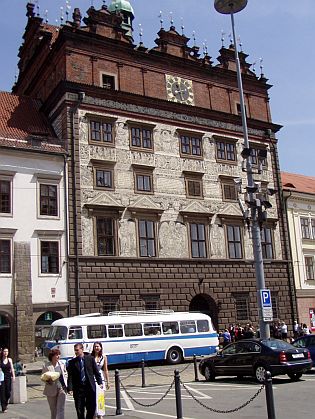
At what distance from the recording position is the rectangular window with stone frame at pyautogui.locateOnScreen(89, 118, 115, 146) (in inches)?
1252

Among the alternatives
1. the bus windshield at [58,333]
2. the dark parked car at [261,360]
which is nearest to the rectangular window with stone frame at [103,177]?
the bus windshield at [58,333]

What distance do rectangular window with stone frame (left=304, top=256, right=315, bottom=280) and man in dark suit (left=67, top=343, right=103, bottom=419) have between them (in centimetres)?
3190

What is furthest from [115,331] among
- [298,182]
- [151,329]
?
[298,182]

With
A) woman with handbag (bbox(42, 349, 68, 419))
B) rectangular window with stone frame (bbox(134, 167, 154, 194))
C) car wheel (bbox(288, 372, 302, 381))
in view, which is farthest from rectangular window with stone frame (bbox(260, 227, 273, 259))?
A: woman with handbag (bbox(42, 349, 68, 419))

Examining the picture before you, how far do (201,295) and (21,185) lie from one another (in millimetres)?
12633

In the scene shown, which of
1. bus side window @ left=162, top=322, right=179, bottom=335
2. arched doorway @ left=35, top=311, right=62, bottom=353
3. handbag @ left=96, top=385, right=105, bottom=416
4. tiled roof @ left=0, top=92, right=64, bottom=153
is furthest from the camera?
tiled roof @ left=0, top=92, right=64, bottom=153

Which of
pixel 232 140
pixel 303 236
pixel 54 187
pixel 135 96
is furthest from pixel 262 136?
pixel 54 187

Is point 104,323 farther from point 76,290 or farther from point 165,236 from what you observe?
point 165,236

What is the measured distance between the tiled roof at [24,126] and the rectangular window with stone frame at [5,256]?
5.05 meters

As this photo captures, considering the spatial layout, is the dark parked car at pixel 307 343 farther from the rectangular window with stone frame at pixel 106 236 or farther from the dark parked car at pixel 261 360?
the rectangular window with stone frame at pixel 106 236

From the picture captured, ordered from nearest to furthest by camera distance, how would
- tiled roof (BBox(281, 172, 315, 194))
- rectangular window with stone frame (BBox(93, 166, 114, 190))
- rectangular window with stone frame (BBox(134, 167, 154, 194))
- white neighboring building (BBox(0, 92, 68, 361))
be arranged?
1. white neighboring building (BBox(0, 92, 68, 361))
2. rectangular window with stone frame (BBox(93, 166, 114, 190))
3. rectangular window with stone frame (BBox(134, 167, 154, 194))
4. tiled roof (BBox(281, 172, 315, 194))

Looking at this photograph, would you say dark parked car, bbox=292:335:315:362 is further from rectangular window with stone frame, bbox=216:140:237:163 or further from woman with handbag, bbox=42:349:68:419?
rectangular window with stone frame, bbox=216:140:237:163

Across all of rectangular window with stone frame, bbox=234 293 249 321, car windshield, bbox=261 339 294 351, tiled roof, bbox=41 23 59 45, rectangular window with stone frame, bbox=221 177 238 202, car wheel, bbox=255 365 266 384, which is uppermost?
tiled roof, bbox=41 23 59 45

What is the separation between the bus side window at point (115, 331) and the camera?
24594 millimetres
